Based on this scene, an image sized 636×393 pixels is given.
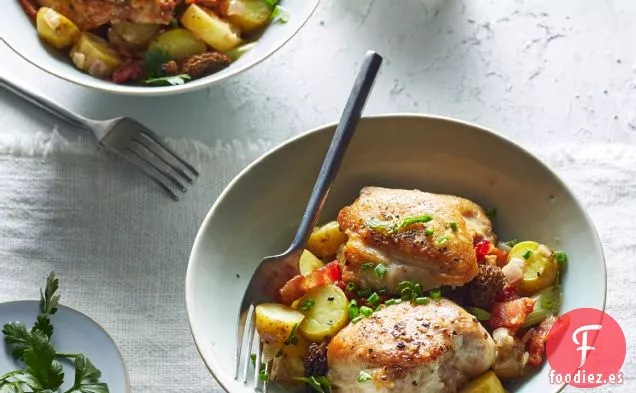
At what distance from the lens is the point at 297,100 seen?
2863 millimetres

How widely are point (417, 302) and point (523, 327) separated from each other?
30 cm

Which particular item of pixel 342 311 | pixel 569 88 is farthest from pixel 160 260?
pixel 569 88

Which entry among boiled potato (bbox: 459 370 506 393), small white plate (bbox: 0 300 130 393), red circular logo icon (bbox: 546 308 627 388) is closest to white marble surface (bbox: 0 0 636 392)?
small white plate (bbox: 0 300 130 393)

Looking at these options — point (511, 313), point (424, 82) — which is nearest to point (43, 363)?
point (511, 313)

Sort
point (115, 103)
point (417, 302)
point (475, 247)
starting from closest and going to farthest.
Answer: point (417, 302)
point (475, 247)
point (115, 103)

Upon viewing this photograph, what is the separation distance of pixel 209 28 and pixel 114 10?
0.28 m

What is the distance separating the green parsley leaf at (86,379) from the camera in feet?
7.34

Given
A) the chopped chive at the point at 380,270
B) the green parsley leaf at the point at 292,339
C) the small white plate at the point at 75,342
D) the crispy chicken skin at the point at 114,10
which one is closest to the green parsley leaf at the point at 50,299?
the small white plate at the point at 75,342

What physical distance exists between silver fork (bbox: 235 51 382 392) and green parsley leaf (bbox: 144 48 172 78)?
0.66 m

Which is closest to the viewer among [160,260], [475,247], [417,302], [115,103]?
[417,302]

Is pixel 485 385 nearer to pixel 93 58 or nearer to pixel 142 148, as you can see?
pixel 142 148

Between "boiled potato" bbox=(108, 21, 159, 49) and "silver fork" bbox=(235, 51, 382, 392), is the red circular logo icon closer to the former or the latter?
"silver fork" bbox=(235, 51, 382, 392)

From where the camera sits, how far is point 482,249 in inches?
87.3

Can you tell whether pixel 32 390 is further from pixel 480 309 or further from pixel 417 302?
pixel 480 309
